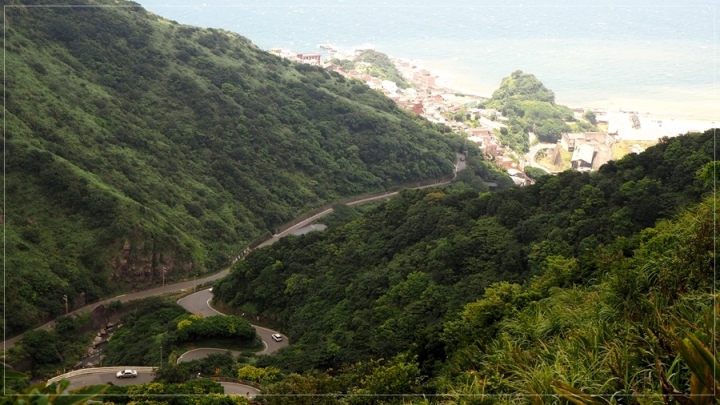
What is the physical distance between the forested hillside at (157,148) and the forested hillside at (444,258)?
4637 mm

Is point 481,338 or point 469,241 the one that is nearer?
point 481,338

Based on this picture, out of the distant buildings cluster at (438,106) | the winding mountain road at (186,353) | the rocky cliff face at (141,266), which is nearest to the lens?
the winding mountain road at (186,353)

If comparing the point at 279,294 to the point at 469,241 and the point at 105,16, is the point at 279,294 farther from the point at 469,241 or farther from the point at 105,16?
the point at 105,16

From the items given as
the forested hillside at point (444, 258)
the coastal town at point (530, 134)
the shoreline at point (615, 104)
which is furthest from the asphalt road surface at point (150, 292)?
the shoreline at point (615, 104)

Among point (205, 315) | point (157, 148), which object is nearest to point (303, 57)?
point (157, 148)

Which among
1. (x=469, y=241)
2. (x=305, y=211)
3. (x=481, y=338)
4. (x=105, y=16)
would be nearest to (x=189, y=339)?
(x=469, y=241)

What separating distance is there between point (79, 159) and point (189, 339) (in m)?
10.9

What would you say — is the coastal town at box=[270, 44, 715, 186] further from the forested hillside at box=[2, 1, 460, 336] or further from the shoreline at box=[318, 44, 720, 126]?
the forested hillside at box=[2, 1, 460, 336]

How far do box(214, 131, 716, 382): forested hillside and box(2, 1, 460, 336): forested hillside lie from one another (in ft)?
15.2

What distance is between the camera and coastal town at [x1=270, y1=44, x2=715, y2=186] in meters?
37.2

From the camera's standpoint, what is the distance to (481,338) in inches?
364

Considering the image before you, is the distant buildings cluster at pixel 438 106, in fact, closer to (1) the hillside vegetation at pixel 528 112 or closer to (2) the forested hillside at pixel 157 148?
(1) the hillside vegetation at pixel 528 112

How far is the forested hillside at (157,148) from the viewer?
22.5 m

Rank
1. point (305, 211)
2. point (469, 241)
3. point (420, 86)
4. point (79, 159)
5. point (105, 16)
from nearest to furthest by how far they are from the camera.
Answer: point (469, 241) < point (79, 159) < point (305, 211) < point (105, 16) < point (420, 86)
